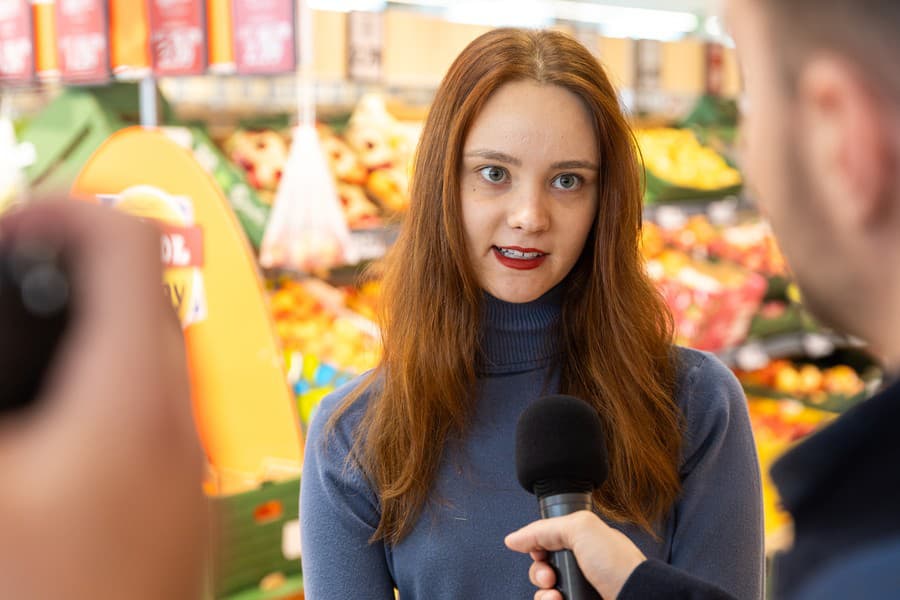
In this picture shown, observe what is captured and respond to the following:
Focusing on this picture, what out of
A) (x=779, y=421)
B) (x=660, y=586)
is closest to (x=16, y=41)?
(x=660, y=586)

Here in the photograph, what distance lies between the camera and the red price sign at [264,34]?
2.77 metres

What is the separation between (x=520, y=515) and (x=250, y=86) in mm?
2346

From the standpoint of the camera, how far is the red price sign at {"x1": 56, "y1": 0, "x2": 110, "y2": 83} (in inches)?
116

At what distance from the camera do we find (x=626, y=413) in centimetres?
152

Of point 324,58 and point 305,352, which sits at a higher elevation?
point 324,58

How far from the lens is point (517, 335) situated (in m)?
1.58

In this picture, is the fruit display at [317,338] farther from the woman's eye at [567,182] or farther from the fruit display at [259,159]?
the woman's eye at [567,182]

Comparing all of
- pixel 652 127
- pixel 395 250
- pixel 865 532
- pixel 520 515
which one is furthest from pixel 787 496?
pixel 652 127

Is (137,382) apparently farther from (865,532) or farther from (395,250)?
(395,250)

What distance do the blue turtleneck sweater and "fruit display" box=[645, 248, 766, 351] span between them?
2401 millimetres

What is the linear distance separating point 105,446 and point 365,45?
3029mm

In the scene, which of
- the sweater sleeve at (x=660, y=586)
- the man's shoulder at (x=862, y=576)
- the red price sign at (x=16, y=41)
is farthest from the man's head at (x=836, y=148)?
the red price sign at (x=16, y=41)

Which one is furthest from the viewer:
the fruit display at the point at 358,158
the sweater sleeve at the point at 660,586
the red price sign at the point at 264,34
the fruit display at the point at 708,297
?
the fruit display at the point at 708,297

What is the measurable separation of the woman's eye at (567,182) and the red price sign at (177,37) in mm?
1737
